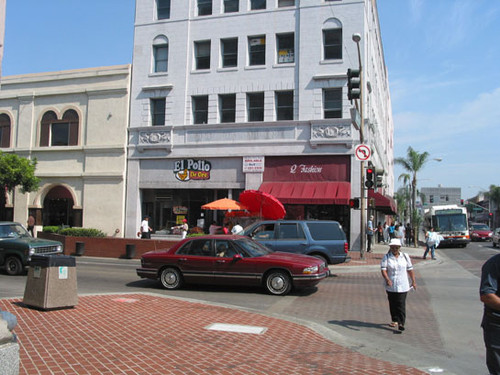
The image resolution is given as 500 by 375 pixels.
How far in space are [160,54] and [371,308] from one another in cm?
2318

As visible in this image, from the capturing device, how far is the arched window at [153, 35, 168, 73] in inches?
1097

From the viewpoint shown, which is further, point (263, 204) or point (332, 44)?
point (332, 44)

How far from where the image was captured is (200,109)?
27.1 m

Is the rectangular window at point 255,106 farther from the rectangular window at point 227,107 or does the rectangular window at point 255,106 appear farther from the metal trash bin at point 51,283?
the metal trash bin at point 51,283

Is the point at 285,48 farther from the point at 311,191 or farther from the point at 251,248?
the point at 251,248

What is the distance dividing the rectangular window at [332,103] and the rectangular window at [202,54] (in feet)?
25.3

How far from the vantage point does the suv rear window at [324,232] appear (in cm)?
1444

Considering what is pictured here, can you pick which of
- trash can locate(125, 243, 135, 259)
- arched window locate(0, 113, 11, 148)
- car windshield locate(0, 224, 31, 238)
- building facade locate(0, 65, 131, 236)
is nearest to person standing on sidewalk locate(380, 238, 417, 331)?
car windshield locate(0, 224, 31, 238)

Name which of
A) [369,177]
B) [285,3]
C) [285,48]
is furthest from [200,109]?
[369,177]

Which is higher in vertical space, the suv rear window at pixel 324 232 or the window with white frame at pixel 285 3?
the window with white frame at pixel 285 3

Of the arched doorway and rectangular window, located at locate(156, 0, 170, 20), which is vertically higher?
rectangular window, located at locate(156, 0, 170, 20)

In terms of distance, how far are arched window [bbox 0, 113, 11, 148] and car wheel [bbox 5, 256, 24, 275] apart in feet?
64.5

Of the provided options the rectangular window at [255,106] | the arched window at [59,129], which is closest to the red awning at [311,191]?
the rectangular window at [255,106]

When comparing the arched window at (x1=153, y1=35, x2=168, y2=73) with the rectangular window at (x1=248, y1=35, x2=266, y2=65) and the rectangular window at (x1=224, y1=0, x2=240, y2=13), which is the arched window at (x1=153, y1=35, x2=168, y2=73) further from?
the rectangular window at (x1=248, y1=35, x2=266, y2=65)
